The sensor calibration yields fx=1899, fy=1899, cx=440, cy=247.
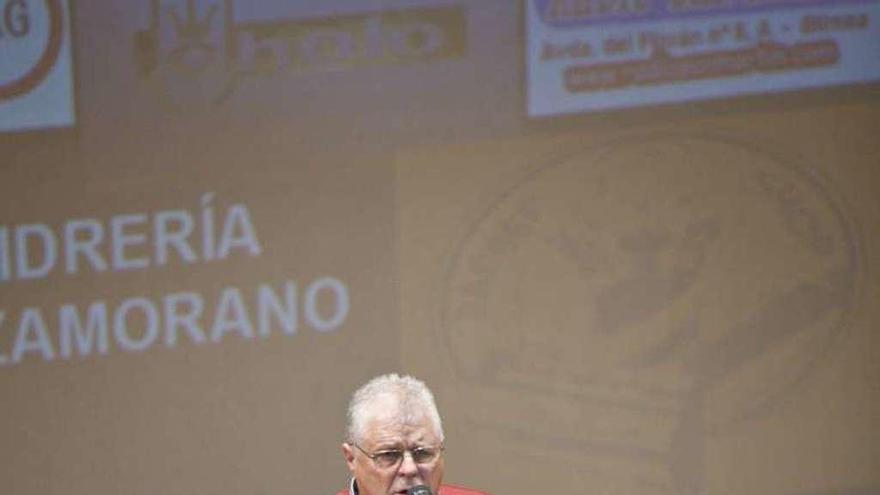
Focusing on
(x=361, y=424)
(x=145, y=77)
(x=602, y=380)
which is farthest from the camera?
(x=602, y=380)

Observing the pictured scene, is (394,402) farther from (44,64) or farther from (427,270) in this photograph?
(44,64)

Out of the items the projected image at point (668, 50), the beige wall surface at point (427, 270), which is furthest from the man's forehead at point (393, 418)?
the projected image at point (668, 50)

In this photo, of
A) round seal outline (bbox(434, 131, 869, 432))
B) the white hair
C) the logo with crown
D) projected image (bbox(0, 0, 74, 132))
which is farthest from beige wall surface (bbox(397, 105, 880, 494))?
the white hair

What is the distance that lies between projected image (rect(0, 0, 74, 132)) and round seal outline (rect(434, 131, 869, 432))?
884 mm

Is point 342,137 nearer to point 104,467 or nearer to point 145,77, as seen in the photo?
point 145,77

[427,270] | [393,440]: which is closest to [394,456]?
[393,440]

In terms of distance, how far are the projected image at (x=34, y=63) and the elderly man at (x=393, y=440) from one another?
121 centimetres

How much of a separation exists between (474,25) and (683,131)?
53 centimetres

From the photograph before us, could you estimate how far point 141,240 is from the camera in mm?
3826

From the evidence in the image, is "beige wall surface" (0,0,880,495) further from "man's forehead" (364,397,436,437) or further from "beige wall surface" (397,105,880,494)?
"man's forehead" (364,397,436,437)

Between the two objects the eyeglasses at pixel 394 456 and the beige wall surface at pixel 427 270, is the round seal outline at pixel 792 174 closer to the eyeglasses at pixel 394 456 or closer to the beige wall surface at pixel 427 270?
the beige wall surface at pixel 427 270

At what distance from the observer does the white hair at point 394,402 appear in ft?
9.31

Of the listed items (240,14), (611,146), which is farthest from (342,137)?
(611,146)

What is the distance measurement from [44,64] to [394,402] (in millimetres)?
1304
